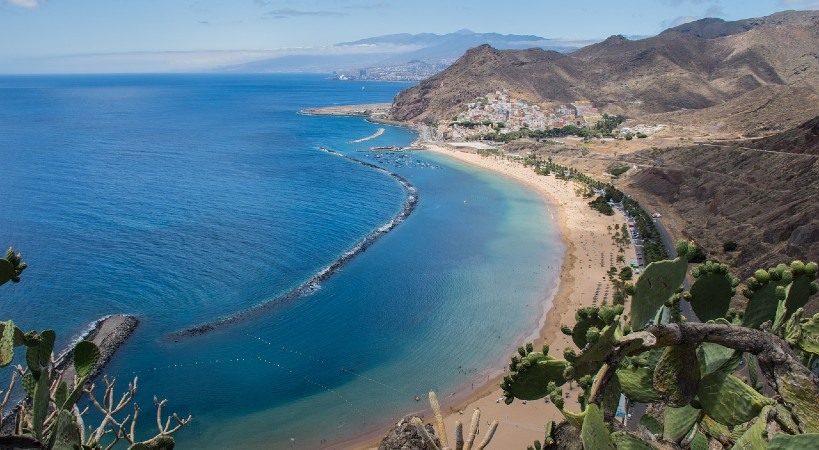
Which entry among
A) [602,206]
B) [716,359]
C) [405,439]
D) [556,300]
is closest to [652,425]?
[716,359]

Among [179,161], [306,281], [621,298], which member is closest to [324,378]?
[306,281]

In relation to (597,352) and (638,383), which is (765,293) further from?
(597,352)

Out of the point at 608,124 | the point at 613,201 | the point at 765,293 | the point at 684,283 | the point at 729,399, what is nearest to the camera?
the point at 729,399

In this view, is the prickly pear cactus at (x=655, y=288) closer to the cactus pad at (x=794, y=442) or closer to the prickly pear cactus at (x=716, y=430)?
the cactus pad at (x=794, y=442)

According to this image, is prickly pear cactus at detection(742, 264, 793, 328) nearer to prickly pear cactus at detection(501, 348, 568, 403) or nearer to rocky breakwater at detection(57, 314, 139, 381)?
prickly pear cactus at detection(501, 348, 568, 403)

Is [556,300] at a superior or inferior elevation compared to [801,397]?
inferior

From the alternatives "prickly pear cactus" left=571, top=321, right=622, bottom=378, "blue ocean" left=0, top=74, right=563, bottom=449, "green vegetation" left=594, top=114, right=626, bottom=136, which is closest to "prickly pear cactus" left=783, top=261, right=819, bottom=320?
"prickly pear cactus" left=571, top=321, right=622, bottom=378

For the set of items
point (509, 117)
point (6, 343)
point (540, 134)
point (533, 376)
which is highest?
point (6, 343)
